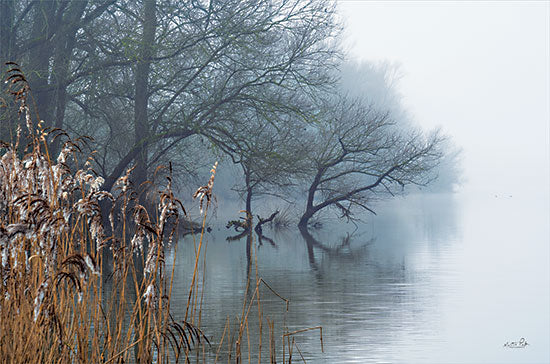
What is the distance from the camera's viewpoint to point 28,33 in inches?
758

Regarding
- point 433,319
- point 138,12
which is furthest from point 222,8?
point 433,319

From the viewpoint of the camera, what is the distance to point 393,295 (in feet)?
36.7

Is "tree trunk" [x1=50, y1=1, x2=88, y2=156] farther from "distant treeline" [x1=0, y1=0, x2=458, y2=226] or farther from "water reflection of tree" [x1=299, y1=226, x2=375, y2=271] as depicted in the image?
"water reflection of tree" [x1=299, y1=226, x2=375, y2=271]

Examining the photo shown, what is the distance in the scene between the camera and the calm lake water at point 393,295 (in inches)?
310

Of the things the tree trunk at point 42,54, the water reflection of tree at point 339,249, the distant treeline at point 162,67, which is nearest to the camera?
the water reflection of tree at point 339,249

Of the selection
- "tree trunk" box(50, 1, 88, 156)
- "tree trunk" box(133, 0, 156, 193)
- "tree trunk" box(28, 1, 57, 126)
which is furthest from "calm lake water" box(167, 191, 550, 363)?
"tree trunk" box(28, 1, 57, 126)

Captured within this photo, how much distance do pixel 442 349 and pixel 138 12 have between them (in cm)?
1394

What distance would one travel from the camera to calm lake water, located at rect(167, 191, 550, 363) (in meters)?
7.86

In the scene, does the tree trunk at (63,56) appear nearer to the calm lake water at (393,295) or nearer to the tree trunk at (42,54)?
the tree trunk at (42,54)

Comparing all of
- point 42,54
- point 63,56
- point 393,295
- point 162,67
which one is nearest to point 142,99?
point 162,67

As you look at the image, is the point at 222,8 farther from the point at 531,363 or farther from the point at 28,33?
the point at 531,363
